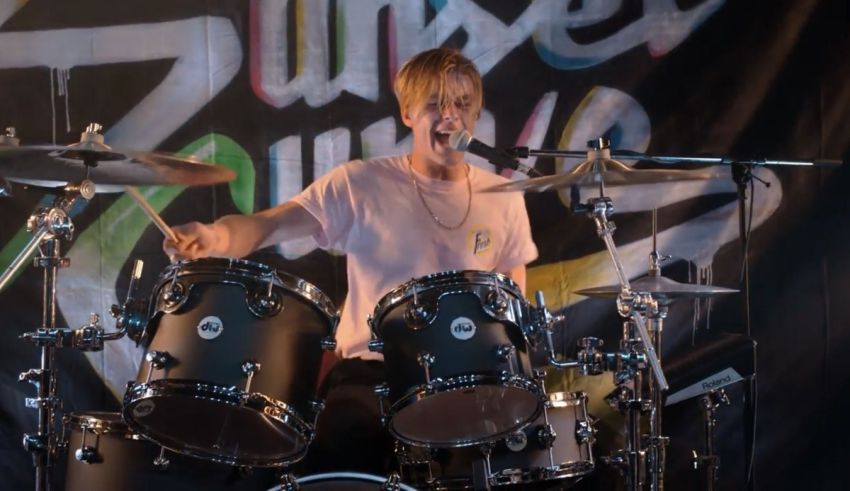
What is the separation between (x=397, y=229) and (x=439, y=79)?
0.49m

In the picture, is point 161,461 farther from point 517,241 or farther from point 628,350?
point 517,241

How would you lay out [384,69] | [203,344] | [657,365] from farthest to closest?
[384,69] → [657,365] → [203,344]

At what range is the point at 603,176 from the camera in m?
2.26

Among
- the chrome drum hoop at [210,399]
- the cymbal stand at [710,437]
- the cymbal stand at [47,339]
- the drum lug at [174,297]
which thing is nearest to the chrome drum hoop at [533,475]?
the chrome drum hoop at [210,399]

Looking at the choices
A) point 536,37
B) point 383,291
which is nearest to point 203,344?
point 383,291

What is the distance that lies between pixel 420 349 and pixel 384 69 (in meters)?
1.28

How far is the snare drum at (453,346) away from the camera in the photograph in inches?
79.5

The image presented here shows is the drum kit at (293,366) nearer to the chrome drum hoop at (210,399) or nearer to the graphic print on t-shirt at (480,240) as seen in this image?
the chrome drum hoop at (210,399)

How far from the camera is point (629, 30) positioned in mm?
3043

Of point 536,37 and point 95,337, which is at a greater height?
point 536,37

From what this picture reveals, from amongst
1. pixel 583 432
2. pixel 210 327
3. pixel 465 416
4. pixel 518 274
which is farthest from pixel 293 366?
pixel 518 274

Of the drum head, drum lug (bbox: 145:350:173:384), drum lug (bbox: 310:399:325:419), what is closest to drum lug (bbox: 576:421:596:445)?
the drum head

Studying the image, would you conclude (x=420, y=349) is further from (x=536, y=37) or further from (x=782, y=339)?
(x=782, y=339)

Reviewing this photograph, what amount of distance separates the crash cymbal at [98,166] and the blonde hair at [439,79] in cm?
75
